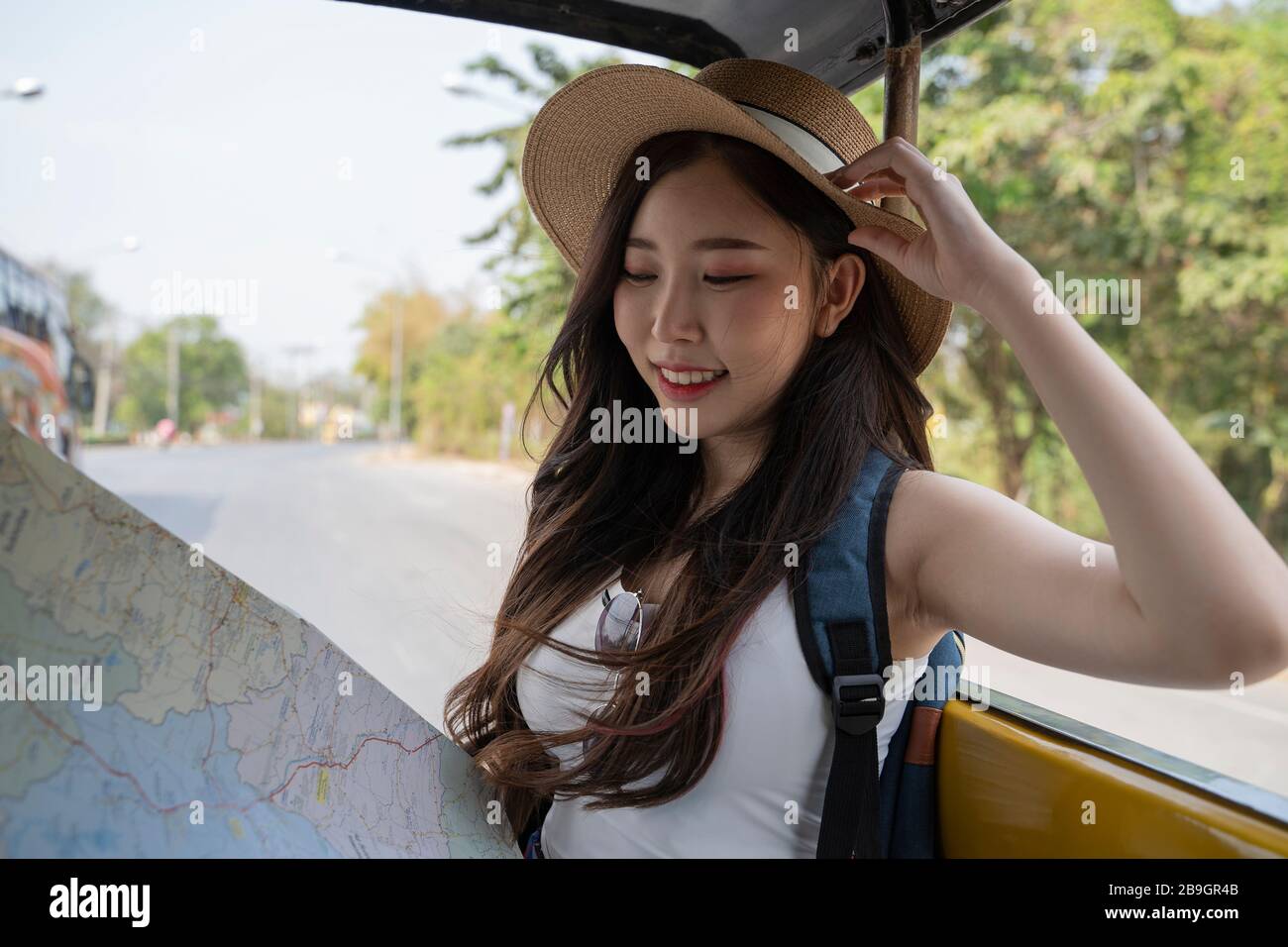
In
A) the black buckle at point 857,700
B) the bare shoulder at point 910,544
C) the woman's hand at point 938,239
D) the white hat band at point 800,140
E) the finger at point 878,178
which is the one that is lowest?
the black buckle at point 857,700

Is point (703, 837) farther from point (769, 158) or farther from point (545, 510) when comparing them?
point (769, 158)

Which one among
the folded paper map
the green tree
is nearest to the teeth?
the folded paper map

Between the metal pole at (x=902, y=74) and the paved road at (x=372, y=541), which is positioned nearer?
the metal pole at (x=902, y=74)

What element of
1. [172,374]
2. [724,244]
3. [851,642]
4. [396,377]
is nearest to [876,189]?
[724,244]

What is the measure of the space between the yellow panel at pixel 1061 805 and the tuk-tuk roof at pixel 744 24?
1009mm

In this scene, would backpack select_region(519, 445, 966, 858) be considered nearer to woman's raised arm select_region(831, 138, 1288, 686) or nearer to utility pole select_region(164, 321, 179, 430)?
woman's raised arm select_region(831, 138, 1288, 686)

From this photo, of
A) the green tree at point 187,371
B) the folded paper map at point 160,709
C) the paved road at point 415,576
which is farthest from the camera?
the green tree at point 187,371

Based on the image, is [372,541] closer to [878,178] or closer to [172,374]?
[878,178]

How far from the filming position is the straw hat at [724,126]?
4.20ft

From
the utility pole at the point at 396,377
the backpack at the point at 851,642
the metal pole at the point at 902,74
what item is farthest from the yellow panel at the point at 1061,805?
the utility pole at the point at 396,377

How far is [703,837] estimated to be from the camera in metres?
1.15

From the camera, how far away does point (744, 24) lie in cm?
176

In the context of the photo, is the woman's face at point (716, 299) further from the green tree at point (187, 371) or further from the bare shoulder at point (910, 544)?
the green tree at point (187, 371)

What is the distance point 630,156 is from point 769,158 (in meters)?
0.24
